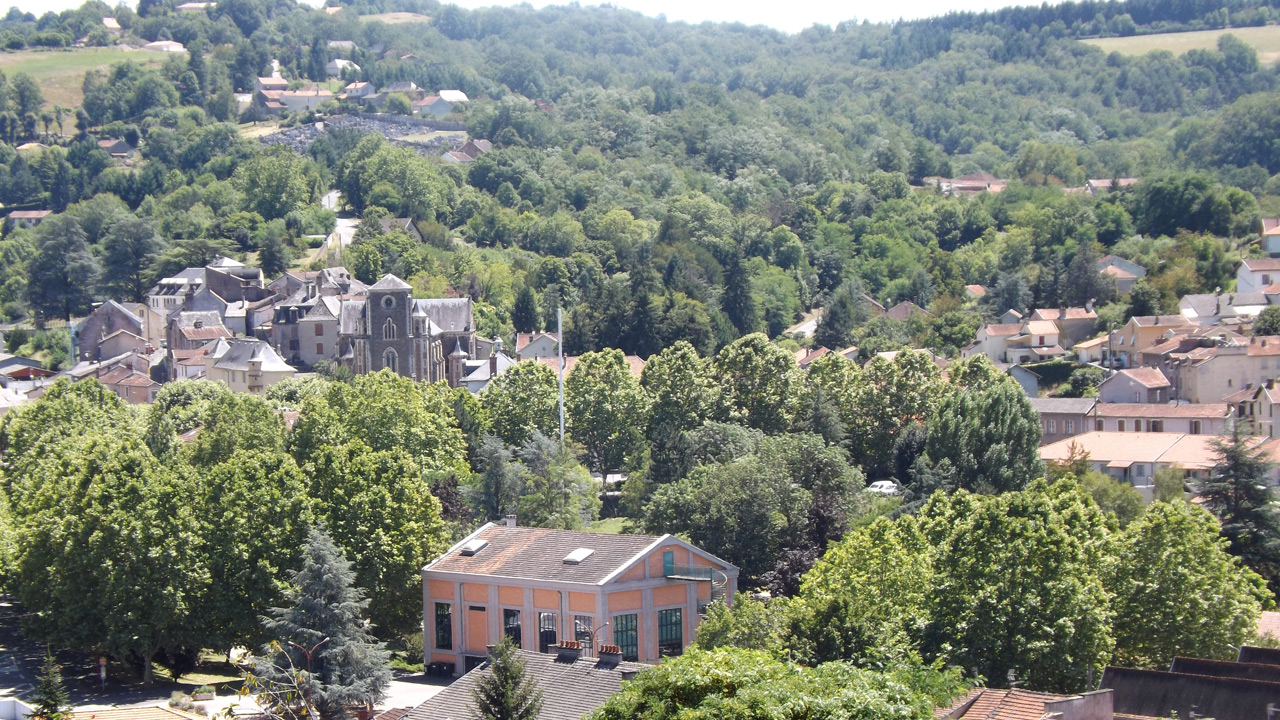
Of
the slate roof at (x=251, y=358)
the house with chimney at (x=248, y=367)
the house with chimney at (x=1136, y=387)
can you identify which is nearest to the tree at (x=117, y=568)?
the house with chimney at (x=248, y=367)

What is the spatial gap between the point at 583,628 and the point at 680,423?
27.0 m

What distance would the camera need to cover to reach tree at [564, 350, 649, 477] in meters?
69.7

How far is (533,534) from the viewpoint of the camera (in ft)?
150

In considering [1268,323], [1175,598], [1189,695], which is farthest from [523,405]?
[1189,695]

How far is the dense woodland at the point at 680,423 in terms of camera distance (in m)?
40.7

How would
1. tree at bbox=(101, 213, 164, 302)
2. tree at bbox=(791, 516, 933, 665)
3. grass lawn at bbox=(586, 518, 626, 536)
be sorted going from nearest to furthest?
tree at bbox=(791, 516, 933, 665) < grass lawn at bbox=(586, 518, 626, 536) < tree at bbox=(101, 213, 164, 302)

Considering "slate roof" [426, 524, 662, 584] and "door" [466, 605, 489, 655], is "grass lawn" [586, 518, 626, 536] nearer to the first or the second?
"slate roof" [426, 524, 662, 584]

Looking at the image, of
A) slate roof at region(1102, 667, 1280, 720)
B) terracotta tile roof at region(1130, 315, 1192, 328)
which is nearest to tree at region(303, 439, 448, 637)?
slate roof at region(1102, 667, 1280, 720)

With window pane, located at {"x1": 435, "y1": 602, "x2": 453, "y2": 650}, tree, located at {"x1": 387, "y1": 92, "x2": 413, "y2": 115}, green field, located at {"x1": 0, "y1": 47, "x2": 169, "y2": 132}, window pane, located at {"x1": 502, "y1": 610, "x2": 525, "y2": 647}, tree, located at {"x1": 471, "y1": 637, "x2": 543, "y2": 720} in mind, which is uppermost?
green field, located at {"x1": 0, "y1": 47, "x2": 169, "y2": 132}

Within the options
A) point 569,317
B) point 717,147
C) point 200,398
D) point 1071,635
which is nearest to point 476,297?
point 569,317

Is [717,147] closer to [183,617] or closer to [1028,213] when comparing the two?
[1028,213]

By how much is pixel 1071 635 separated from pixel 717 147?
12758cm

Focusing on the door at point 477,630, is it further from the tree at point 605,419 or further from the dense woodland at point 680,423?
the tree at point 605,419

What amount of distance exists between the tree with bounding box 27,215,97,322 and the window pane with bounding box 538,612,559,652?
275 ft
